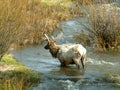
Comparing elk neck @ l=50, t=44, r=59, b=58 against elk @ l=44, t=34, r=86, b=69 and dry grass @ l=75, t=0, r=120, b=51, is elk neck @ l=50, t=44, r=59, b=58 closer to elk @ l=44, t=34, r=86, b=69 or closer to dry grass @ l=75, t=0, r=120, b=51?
elk @ l=44, t=34, r=86, b=69

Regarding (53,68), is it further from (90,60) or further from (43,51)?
(43,51)

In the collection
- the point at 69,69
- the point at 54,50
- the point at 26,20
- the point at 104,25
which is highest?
the point at 26,20

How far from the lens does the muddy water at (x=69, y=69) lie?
11.7 meters

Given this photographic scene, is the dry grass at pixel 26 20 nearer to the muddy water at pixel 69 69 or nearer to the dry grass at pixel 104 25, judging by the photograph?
the muddy water at pixel 69 69

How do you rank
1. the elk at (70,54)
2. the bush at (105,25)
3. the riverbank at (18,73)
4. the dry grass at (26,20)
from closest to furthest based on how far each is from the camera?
the riverbank at (18,73) → the dry grass at (26,20) → the elk at (70,54) → the bush at (105,25)

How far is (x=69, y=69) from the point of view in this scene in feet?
45.6

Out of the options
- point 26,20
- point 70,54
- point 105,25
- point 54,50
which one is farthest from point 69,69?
point 105,25

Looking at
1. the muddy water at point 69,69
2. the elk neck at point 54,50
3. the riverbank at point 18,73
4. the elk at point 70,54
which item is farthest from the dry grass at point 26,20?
the elk at point 70,54

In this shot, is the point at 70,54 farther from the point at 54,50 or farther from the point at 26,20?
the point at 26,20

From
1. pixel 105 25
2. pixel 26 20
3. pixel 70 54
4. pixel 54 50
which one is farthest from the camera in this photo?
pixel 105 25

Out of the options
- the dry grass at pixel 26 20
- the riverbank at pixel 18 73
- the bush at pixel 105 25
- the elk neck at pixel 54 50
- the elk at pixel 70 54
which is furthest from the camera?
the bush at pixel 105 25

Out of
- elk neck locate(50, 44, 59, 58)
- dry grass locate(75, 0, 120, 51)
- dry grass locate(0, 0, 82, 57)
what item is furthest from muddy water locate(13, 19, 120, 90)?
dry grass locate(0, 0, 82, 57)

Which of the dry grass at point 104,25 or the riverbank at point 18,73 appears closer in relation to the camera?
the riverbank at point 18,73

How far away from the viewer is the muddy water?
11.7m
